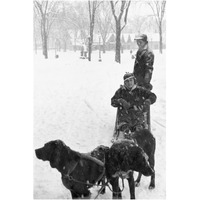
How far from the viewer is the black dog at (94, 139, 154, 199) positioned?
356 cm

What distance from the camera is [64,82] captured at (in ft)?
15.3

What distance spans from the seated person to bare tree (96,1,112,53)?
741 mm

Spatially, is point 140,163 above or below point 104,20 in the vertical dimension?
below

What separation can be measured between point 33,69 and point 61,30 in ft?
2.75

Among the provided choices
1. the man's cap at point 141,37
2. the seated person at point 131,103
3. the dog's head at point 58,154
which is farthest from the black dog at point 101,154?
the man's cap at point 141,37

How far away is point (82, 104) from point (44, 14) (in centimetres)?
129

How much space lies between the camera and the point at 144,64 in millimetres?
4570

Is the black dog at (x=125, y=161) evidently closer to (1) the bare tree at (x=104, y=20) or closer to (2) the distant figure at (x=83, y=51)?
(2) the distant figure at (x=83, y=51)

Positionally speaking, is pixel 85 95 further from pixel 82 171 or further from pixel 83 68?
pixel 82 171

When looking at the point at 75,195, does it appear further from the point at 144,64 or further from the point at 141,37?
the point at 141,37

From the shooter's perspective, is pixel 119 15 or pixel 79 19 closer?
Answer: pixel 119 15

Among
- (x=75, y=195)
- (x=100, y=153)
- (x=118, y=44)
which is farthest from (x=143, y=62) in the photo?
(x=75, y=195)

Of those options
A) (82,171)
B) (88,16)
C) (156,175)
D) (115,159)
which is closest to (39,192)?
(82,171)

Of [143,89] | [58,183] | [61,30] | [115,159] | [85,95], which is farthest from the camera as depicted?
[61,30]
